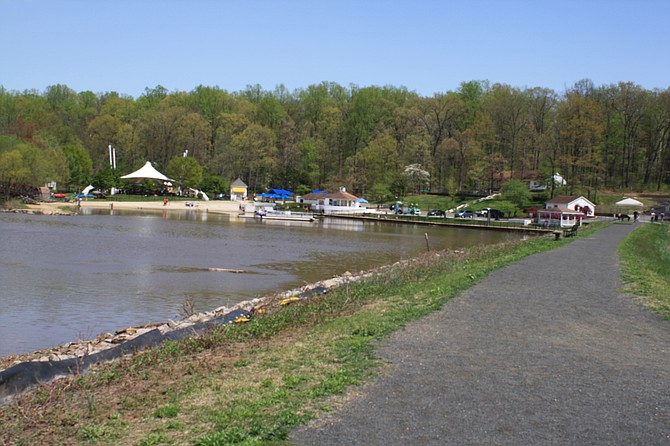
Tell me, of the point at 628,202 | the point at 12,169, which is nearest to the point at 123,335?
the point at 12,169

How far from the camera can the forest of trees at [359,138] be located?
89.6m

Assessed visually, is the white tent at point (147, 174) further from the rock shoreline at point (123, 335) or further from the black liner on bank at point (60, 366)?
the black liner on bank at point (60, 366)

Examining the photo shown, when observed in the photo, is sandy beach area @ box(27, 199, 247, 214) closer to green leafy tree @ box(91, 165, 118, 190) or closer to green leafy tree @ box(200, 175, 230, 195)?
green leafy tree @ box(200, 175, 230, 195)

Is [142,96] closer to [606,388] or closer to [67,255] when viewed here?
[67,255]

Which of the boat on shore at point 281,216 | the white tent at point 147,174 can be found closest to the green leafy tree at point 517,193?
the boat on shore at point 281,216

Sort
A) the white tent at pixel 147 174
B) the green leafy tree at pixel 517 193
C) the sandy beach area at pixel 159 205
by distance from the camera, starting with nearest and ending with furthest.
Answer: the green leafy tree at pixel 517 193 < the sandy beach area at pixel 159 205 < the white tent at pixel 147 174

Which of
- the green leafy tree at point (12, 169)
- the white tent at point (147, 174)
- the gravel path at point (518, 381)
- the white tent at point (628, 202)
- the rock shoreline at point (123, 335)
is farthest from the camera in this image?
the white tent at point (147, 174)

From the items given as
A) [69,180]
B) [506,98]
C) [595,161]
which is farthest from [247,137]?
[595,161]

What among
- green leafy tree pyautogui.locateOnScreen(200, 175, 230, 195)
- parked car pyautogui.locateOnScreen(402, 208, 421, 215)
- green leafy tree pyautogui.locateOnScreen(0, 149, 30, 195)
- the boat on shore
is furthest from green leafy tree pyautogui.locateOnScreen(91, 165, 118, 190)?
parked car pyautogui.locateOnScreen(402, 208, 421, 215)

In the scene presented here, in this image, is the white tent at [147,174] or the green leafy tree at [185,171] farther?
the green leafy tree at [185,171]

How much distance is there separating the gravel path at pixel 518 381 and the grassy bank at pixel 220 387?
1.62 ft

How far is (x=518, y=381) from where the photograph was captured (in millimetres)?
8297

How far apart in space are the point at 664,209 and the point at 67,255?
72493mm

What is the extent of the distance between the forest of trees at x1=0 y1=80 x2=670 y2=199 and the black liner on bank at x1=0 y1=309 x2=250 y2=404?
2943 inches
